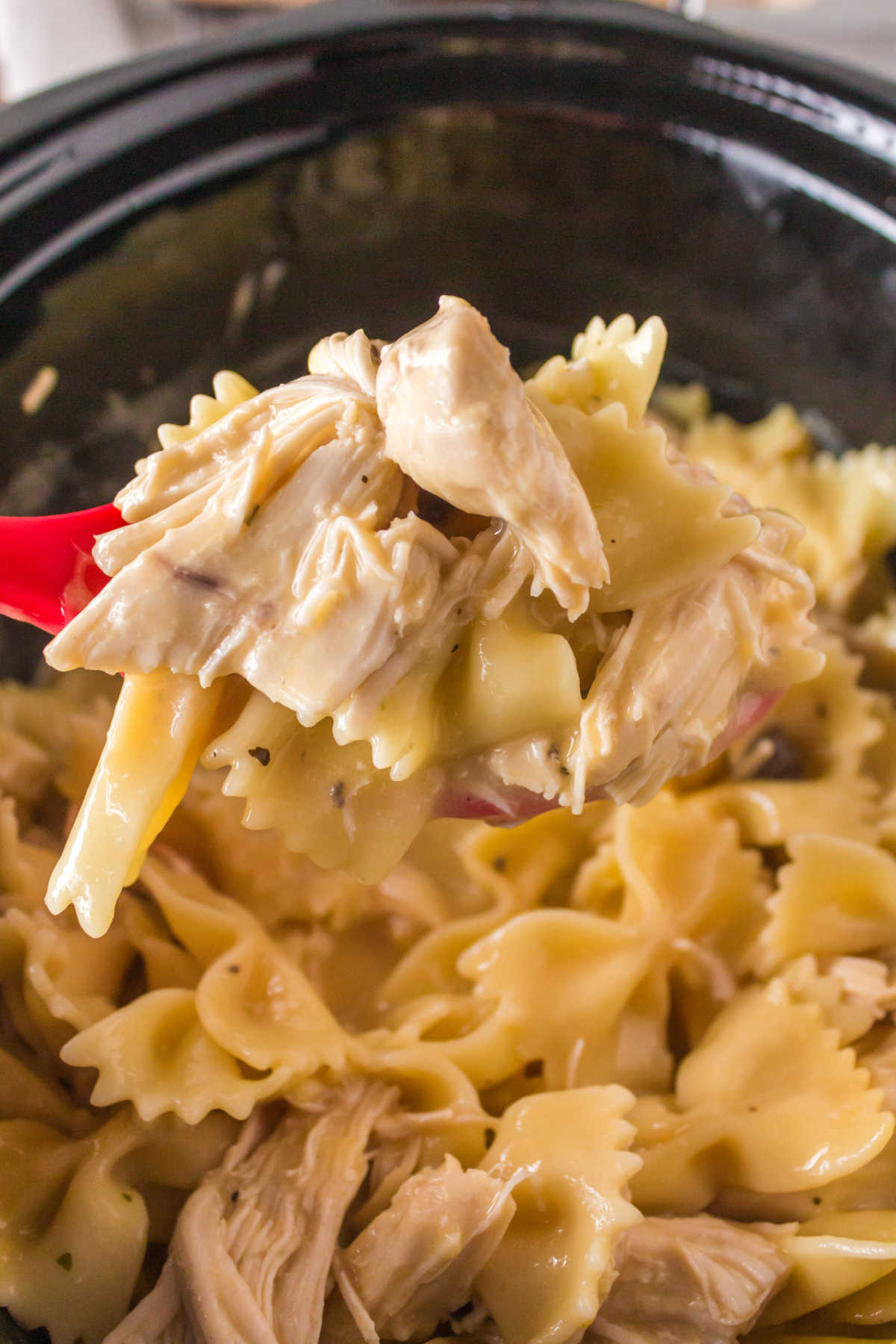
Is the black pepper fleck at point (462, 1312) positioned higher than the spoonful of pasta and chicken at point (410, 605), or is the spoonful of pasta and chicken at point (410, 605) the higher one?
the spoonful of pasta and chicken at point (410, 605)

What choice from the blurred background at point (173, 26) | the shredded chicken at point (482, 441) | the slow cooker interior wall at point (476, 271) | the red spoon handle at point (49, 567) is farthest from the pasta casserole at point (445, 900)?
the blurred background at point (173, 26)

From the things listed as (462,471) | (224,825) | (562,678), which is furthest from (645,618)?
(224,825)

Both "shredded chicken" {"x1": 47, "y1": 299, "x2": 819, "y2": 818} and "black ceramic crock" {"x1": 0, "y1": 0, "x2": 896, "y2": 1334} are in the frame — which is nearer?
"shredded chicken" {"x1": 47, "y1": 299, "x2": 819, "y2": 818}

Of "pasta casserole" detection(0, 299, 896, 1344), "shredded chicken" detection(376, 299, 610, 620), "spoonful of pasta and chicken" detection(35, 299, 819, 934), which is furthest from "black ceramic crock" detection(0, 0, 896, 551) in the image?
"shredded chicken" detection(376, 299, 610, 620)

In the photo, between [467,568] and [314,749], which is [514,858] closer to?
[314,749]

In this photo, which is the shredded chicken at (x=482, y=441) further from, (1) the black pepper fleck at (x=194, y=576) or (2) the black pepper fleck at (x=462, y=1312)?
(2) the black pepper fleck at (x=462, y=1312)

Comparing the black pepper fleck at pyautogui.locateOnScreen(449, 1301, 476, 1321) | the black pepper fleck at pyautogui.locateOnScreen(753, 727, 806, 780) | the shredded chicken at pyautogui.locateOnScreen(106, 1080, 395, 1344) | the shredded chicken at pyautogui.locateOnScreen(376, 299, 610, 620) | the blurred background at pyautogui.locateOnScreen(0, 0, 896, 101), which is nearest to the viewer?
the shredded chicken at pyautogui.locateOnScreen(376, 299, 610, 620)

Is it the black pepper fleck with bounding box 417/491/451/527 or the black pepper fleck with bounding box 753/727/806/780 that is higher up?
the black pepper fleck with bounding box 417/491/451/527

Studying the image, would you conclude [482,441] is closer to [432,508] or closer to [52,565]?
[432,508]

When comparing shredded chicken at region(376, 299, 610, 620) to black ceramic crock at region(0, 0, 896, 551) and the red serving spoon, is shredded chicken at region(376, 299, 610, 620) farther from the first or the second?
black ceramic crock at region(0, 0, 896, 551)
